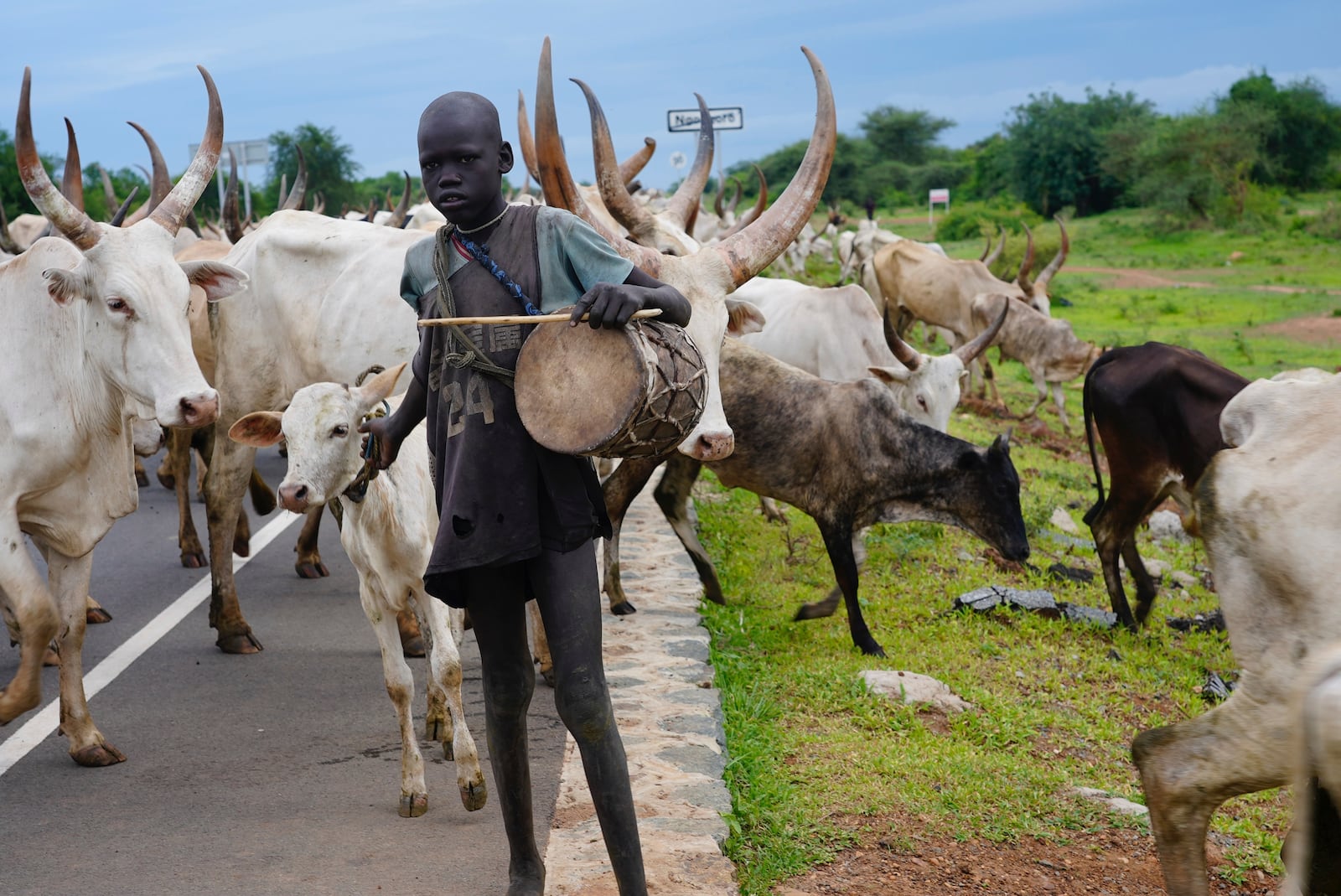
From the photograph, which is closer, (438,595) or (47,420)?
(438,595)

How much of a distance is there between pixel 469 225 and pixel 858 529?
13.7 feet

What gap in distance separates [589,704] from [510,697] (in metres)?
0.34

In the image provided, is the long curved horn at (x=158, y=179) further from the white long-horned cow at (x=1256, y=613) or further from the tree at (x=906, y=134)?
the tree at (x=906, y=134)

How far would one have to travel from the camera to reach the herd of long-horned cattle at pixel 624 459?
12.1 ft

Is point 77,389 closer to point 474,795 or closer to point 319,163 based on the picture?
point 474,795

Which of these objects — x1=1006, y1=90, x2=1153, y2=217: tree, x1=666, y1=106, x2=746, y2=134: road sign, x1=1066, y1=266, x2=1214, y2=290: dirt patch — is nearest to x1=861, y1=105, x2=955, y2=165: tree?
x1=1006, y1=90, x2=1153, y2=217: tree

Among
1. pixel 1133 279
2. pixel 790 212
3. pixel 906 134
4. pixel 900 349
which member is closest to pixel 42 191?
pixel 790 212

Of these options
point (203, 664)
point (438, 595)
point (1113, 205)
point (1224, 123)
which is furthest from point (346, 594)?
point (1113, 205)

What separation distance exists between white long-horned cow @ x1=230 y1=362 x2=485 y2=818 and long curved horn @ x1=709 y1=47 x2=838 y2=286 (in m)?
1.45

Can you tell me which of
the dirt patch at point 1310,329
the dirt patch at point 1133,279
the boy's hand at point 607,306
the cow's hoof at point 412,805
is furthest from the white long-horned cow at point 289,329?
the dirt patch at point 1133,279

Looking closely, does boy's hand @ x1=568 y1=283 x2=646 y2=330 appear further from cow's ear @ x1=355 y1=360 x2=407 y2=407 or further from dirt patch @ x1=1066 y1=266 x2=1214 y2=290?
dirt patch @ x1=1066 y1=266 x2=1214 y2=290

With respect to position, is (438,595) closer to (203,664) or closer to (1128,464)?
(203,664)

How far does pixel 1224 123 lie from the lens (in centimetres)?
5144

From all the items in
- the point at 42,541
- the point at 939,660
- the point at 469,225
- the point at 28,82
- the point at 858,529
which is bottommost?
the point at 939,660
